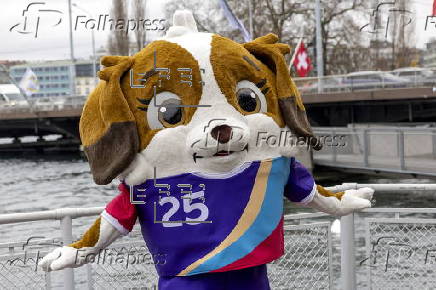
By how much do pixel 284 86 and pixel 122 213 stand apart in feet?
3.42

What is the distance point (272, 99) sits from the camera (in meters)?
3.53

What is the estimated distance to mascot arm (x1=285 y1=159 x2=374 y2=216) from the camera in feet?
12.4

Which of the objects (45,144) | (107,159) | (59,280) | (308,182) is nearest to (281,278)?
(308,182)

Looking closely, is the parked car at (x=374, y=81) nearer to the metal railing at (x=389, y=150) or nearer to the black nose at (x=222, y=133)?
the metal railing at (x=389, y=150)

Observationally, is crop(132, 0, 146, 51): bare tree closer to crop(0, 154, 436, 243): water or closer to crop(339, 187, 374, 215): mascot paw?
crop(0, 154, 436, 243): water

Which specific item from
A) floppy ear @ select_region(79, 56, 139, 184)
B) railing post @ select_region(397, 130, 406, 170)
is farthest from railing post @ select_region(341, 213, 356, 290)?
railing post @ select_region(397, 130, 406, 170)

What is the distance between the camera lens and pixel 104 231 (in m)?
3.48

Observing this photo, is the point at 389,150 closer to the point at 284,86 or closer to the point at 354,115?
the point at 284,86

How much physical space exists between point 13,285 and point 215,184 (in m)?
1.56

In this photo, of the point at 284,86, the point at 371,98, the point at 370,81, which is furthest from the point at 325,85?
the point at 284,86

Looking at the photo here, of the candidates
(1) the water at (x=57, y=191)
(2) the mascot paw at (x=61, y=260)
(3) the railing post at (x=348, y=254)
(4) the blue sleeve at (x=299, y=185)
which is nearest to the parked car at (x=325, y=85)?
(1) the water at (x=57, y=191)

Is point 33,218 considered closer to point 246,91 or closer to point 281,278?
point 246,91

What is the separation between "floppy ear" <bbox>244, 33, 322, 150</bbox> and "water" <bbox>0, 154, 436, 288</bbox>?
3532 mm

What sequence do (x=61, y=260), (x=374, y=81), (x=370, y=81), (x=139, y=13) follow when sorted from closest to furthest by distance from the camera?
(x=61, y=260) → (x=374, y=81) → (x=370, y=81) → (x=139, y=13)
